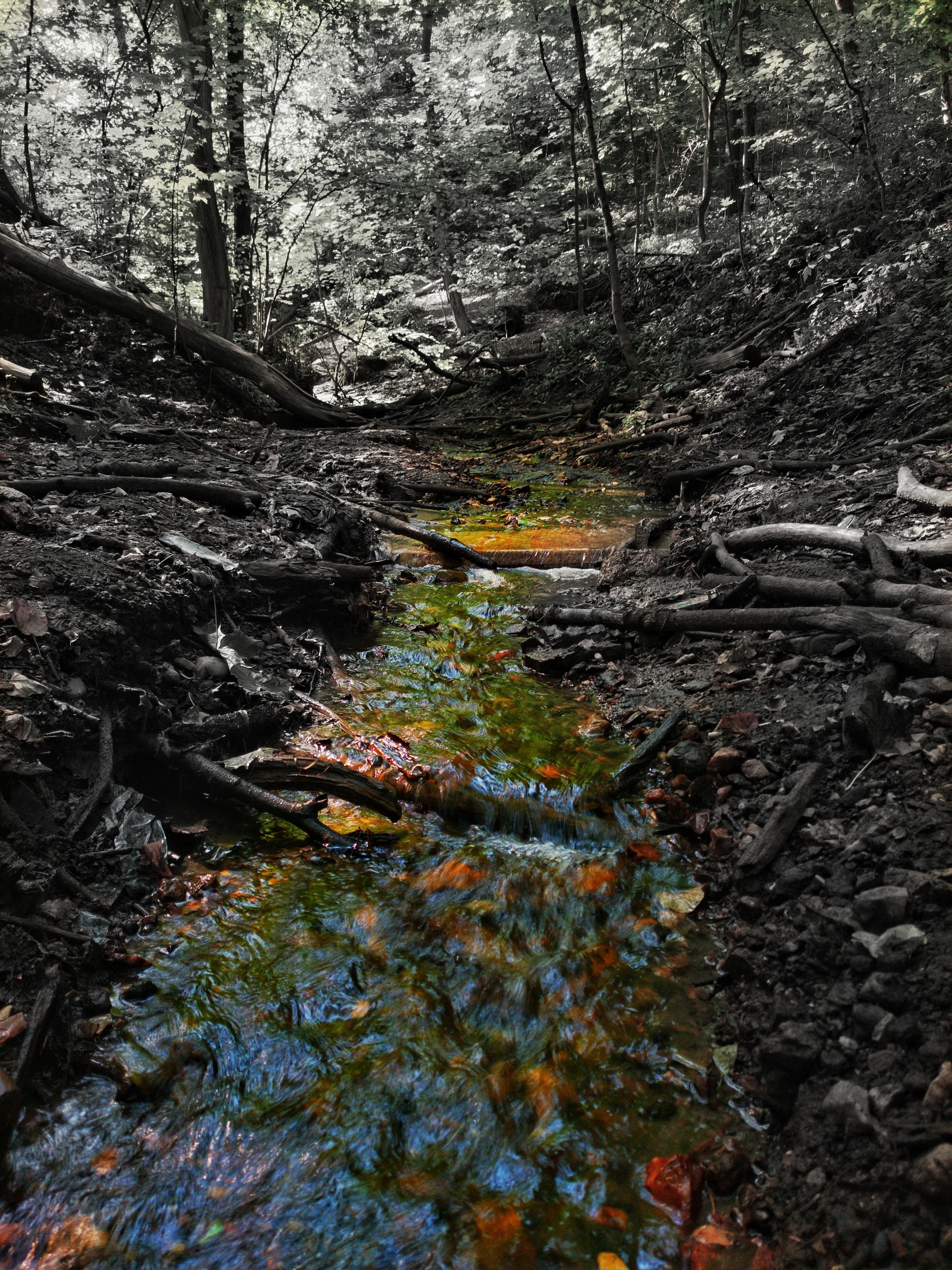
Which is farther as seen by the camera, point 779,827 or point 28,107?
point 28,107

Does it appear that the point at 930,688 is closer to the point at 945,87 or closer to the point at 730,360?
the point at 730,360

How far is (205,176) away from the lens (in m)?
12.2

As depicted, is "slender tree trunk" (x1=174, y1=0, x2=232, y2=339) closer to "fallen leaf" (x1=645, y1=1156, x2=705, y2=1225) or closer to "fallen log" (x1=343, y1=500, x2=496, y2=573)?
"fallen log" (x1=343, y1=500, x2=496, y2=573)

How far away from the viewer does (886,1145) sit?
6.31ft

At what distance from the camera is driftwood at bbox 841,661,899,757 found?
132 inches

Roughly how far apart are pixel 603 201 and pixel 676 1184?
44.6 feet

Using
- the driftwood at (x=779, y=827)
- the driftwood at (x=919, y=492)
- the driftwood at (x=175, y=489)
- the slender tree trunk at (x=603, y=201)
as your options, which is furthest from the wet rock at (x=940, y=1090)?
the slender tree trunk at (x=603, y=201)

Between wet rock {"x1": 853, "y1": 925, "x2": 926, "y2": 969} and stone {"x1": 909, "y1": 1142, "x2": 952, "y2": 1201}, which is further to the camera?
wet rock {"x1": 853, "y1": 925, "x2": 926, "y2": 969}

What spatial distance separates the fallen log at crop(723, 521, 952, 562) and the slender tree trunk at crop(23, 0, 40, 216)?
42.6 feet

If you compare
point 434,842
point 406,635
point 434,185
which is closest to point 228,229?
point 434,185

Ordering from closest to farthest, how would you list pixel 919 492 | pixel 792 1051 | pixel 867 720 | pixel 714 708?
pixel 792 1051 → pixel 867 720 → pixel 714 708 → pixel 919 492

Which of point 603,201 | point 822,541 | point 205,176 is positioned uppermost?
point 205,176

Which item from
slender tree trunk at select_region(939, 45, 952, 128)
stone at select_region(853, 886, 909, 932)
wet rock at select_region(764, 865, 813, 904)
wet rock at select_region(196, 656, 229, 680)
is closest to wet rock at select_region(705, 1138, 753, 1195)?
stone at select_region(853, 886, 909, 932)

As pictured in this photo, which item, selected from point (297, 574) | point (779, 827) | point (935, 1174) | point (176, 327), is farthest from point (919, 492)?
point (176, 327)
